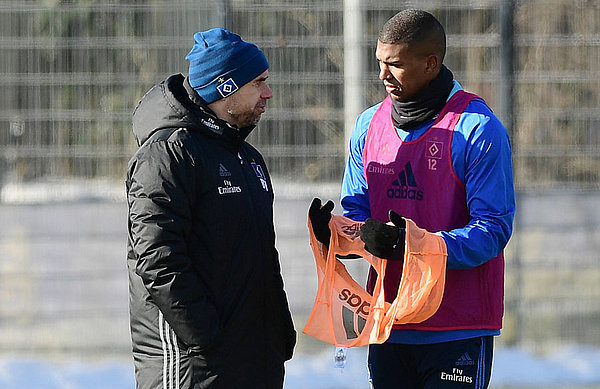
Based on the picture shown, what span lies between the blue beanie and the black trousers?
1084 millimetres

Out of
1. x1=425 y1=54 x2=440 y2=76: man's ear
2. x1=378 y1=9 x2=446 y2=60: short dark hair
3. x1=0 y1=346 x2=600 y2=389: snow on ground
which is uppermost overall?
x1=378 y1=9 x2=446 y2=60: short dark hair

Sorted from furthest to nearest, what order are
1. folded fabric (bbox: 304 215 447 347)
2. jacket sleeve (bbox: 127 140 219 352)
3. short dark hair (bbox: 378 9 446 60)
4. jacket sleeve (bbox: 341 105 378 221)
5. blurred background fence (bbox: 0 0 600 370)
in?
blurred background fence (bbox: 0 0 600 370), jacket sleeve (bbox: 341 105 378 221), short dark hair (bbox: 378 9 446 60), folded fabric (bbox: 304 215 447 347), jacket sleeve (bbox: 127 140 219 352)

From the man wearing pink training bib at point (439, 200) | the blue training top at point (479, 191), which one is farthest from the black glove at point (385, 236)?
the blue training top at point (479, 191)

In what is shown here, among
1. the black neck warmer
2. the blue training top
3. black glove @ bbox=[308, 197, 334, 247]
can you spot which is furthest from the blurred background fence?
the blue training top

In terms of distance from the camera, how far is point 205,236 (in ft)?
11.0

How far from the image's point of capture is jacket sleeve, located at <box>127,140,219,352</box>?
3.23 meters

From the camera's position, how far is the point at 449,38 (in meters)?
6.12

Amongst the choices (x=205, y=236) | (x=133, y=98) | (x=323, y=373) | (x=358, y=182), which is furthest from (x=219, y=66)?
(x=323, y=373)

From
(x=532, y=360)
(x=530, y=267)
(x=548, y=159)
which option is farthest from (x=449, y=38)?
(x=532, y=360)

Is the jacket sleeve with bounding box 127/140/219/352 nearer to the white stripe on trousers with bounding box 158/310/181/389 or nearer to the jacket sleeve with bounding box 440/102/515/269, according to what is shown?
the white stripe on trousers with bounding box 158/310/181/389

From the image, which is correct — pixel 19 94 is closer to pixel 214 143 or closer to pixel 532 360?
pixel 214 143

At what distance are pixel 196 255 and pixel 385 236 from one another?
2.05ft

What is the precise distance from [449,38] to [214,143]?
3.01 meters

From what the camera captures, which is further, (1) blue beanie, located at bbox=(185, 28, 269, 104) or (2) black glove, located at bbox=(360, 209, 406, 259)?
(1) blue beanie, located at bbox=(185, 28, 269, 104)
